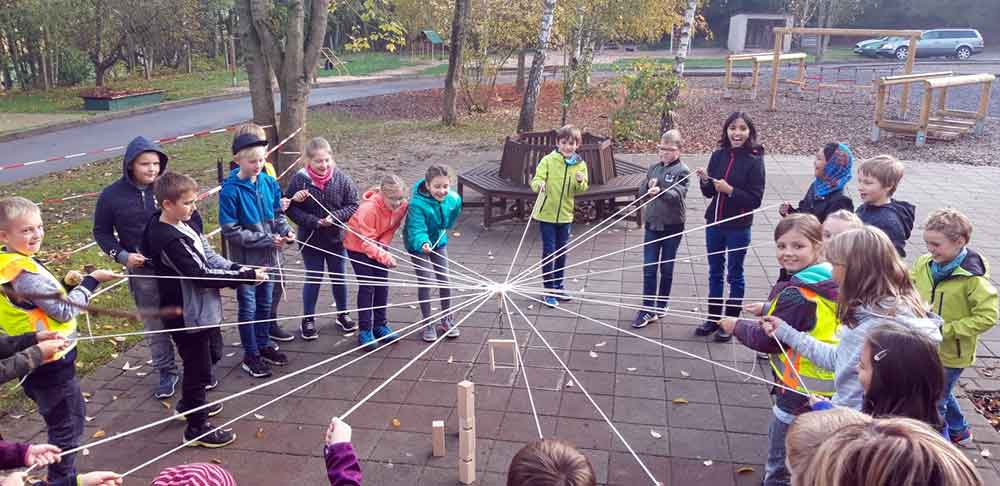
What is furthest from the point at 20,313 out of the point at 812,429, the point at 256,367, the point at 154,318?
the point at 812,429

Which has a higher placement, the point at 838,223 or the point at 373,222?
the point at 838,223

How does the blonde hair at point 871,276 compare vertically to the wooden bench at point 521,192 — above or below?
above

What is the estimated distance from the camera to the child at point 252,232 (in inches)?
198

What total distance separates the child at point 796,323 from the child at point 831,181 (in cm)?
128

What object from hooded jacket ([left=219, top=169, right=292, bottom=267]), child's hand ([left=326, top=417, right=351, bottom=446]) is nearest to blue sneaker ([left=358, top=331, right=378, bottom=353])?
hooded jacket ([left=219, top=169, right=292, bottom=267])

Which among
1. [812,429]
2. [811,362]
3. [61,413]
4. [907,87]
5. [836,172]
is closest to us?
[812,429]

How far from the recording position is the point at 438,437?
4.06 meters

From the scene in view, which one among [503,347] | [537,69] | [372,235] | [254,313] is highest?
[537,69]

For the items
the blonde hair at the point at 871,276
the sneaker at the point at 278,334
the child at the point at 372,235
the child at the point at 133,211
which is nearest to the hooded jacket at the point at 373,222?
the child at the point at 372,235

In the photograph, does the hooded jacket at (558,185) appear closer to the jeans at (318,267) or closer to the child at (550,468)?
the jeans at (318,267)

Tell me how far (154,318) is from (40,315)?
3.58 ft

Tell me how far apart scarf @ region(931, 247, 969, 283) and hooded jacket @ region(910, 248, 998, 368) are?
0.05 ft

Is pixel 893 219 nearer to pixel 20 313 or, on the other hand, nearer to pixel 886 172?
pixel 886 172

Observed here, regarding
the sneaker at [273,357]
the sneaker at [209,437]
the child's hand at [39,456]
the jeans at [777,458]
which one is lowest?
the sneaker at [209,437]
